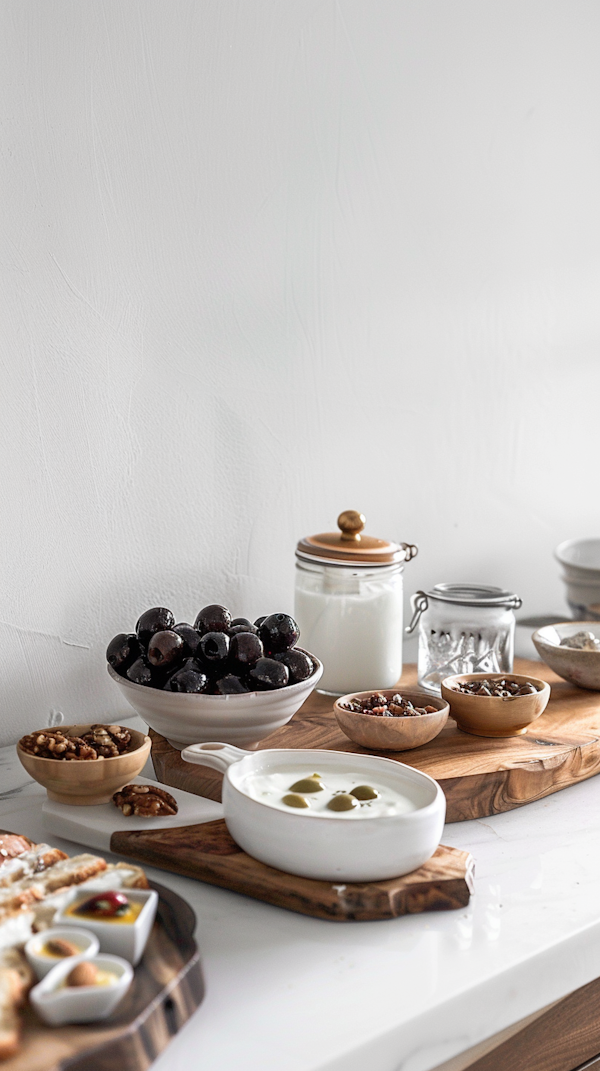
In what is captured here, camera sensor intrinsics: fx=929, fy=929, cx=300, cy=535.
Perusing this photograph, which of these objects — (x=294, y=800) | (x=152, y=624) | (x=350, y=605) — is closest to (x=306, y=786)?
(x=294, y=800)

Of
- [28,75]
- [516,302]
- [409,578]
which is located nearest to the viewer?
[28,75]

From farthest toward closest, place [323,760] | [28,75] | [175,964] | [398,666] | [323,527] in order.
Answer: [323,527] < [398,666] < [28,75] < [323,760] < [175,964]

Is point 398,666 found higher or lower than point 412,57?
lower

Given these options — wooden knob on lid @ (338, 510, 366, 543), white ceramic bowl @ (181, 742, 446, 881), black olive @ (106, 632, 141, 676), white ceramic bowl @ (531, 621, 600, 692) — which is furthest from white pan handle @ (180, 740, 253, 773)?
white ceramic bowl @ (531, 621, 600, 692)

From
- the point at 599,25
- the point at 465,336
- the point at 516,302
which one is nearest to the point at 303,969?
the point at 465,336

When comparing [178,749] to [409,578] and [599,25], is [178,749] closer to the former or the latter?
[409,578]

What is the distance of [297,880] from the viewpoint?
0.66 m

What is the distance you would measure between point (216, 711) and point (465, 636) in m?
0.42

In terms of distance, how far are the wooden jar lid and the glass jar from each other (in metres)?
0.10

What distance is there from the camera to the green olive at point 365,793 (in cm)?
70

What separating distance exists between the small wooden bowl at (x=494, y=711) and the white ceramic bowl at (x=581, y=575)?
516 mm

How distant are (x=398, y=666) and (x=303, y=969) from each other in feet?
1.79

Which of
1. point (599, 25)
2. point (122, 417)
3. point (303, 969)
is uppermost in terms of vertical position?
point (599, 25)

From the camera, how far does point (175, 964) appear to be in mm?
544
